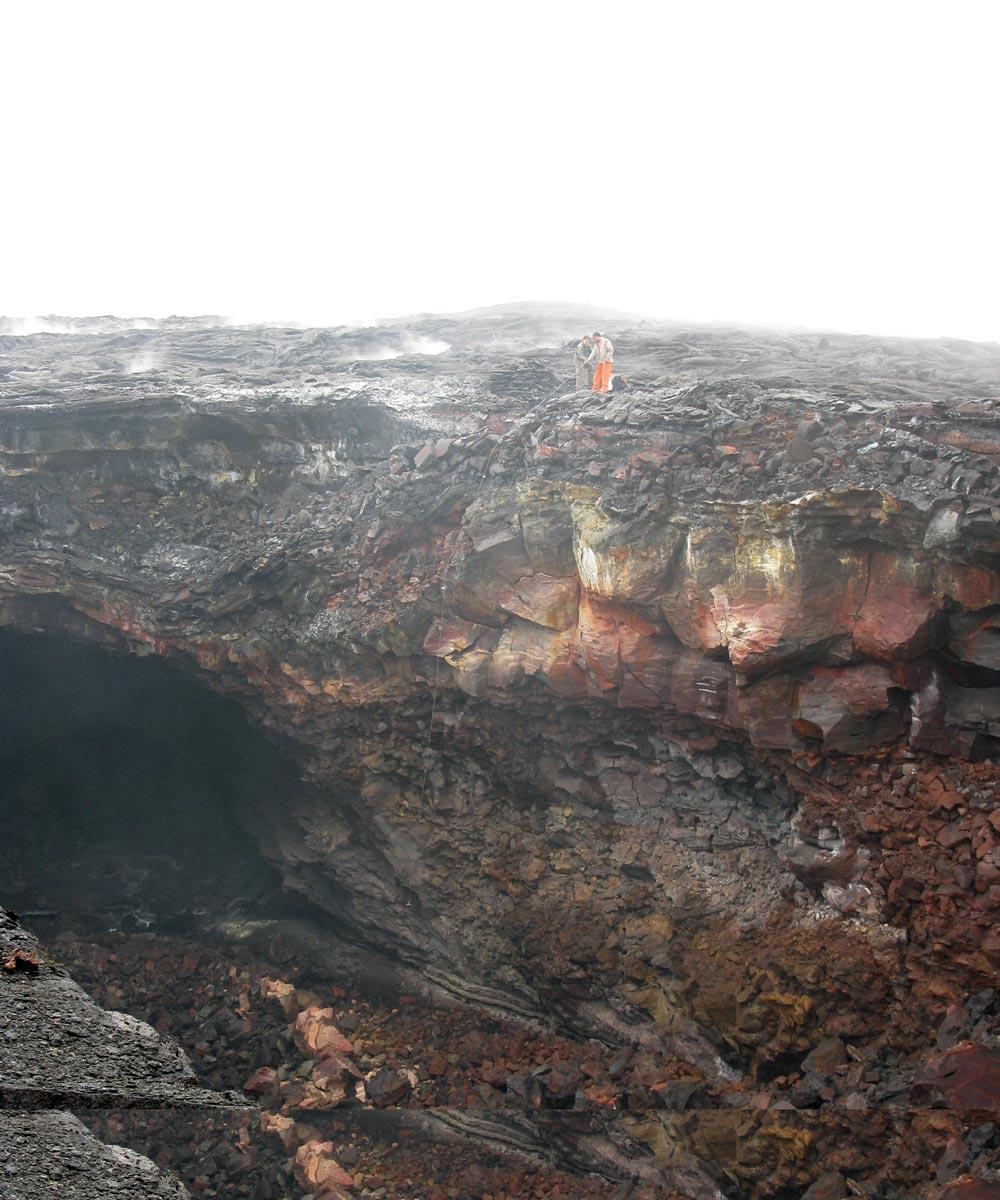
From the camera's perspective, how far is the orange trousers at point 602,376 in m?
13.1

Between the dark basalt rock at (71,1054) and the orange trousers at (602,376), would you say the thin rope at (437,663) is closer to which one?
the orange trousers at (602,376)

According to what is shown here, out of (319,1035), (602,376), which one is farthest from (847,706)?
Answer: (319,1035)

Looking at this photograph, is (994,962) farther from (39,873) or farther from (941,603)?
(39,873)

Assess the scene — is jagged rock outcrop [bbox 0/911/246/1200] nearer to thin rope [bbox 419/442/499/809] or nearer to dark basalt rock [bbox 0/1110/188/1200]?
dark basalt rock [bbox 0/1110/188/1200]

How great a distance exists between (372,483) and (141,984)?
870cm

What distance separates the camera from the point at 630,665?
1060 cm

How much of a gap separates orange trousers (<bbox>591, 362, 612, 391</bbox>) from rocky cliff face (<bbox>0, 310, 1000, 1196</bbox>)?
0.55 meters

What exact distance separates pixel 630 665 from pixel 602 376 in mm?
4997

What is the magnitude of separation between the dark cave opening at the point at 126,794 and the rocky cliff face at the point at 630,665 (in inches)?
38.1

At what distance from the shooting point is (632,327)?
2102 cm

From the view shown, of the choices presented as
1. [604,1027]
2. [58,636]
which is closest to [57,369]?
[58,636]

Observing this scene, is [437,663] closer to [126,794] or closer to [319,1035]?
[319,1035]

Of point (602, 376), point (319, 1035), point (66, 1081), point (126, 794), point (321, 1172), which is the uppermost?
point (602, 376)

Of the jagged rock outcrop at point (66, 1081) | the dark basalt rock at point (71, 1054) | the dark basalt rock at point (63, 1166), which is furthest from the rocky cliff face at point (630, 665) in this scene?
the dark basalt rock at point (63, 1166)
